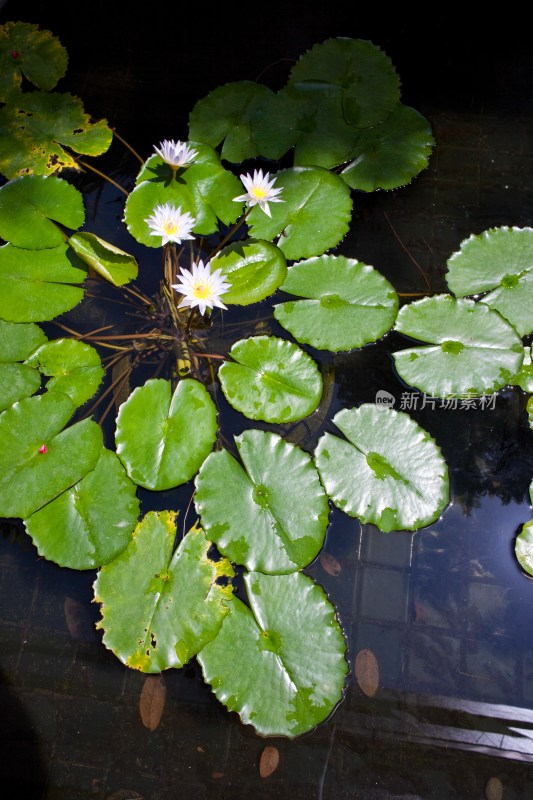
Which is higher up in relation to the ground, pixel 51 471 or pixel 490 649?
pixel 51 471

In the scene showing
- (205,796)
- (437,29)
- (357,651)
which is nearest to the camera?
(205,796)

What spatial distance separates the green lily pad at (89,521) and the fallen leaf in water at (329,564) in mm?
754

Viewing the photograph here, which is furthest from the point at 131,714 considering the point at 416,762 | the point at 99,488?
the point at 416,762

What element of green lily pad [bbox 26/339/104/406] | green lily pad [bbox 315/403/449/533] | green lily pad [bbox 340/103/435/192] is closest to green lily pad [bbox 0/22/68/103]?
green lily pad [bbox 26/339/104/406]

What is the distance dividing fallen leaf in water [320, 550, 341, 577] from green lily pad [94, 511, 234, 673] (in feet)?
1.23

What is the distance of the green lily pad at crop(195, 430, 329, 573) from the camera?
86.5 inches

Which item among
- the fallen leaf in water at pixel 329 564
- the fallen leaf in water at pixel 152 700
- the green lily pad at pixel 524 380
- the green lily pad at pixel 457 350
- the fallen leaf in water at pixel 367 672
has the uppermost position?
the green lily pad at pixel 457 350

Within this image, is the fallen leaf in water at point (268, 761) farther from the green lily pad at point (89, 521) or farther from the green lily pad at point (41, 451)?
the green lily pad at point (41, 451)

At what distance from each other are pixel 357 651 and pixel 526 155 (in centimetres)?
265

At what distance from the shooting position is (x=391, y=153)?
2980 millimetres

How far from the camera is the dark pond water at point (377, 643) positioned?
2125 mm

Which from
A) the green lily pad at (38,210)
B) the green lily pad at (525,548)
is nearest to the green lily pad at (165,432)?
the green lily pad at (38,210)

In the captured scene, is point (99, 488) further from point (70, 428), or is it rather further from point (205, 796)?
point (205, 796)

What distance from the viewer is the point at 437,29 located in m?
3.52
